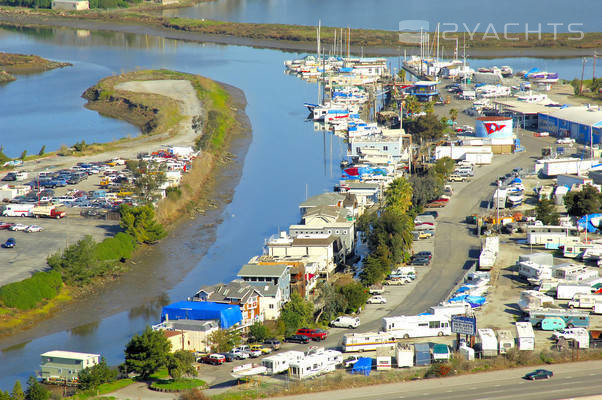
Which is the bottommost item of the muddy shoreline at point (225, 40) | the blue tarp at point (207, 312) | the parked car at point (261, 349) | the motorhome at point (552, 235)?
the parked car at point (261, 349)

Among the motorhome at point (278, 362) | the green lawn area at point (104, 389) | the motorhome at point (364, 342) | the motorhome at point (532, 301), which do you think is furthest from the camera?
the motorhome at point (532, 301)

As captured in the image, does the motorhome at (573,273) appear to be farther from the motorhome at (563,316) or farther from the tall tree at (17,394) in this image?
the tall tree at (17,394)

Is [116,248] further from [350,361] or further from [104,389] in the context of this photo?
[350,361]

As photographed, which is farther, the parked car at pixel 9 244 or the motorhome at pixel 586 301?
the parked car at pixel 9 244

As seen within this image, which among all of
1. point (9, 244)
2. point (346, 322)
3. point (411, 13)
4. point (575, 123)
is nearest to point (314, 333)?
point (346, 322)

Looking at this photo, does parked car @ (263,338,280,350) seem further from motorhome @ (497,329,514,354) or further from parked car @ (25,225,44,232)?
parked car @ (25,225,44,232)

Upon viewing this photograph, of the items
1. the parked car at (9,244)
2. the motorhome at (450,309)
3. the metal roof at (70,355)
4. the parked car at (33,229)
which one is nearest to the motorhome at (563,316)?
the motorhome at (450,309)

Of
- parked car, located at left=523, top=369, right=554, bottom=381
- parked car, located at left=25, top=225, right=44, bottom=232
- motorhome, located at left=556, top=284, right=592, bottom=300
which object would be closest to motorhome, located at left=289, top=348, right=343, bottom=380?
parked car, located at left=523, top=369, right=554, bottom=381
